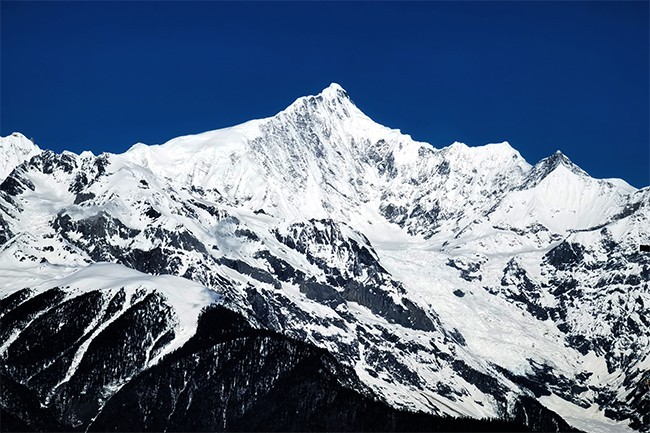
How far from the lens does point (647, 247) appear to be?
199 metres

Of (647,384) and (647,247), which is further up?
(647,247)

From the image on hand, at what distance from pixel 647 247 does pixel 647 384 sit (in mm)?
27200

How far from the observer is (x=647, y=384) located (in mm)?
176750

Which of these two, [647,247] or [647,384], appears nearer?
[647,384]
